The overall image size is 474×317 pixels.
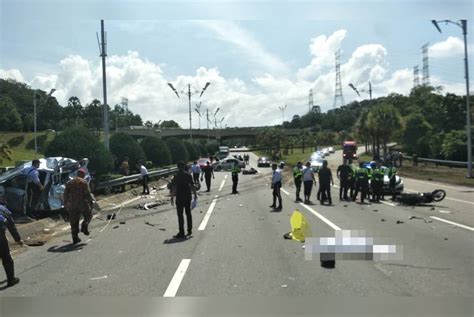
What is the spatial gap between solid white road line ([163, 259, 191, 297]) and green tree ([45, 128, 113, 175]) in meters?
13.6

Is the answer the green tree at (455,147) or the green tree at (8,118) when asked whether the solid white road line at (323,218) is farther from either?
the green tree at (8,118)

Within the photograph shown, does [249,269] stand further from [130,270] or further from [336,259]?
[130,270]

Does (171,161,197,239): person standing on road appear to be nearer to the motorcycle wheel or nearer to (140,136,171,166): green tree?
the motorcycle wheel

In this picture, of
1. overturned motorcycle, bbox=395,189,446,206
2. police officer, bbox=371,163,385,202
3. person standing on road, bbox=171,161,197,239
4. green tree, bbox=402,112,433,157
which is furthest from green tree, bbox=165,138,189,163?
person standing on road, bbox=171,161,197,239

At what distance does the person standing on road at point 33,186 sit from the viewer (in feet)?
50.4

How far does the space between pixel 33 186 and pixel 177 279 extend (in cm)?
879

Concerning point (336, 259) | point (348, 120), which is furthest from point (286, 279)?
point (348, 120)

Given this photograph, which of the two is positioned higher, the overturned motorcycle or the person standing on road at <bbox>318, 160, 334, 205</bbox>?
the person standing on road at <bbox>318, 160, 334, 205</bbox>

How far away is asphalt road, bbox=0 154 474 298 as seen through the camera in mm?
7707

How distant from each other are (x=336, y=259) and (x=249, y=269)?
146cm

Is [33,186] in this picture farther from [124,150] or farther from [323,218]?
[124,150]

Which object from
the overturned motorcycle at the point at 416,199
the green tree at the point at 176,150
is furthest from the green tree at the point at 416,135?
the overturned motorcycle at the point at 416,199

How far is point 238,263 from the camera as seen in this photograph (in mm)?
9602

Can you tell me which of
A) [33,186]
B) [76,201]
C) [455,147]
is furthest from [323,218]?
A: [455,147]
